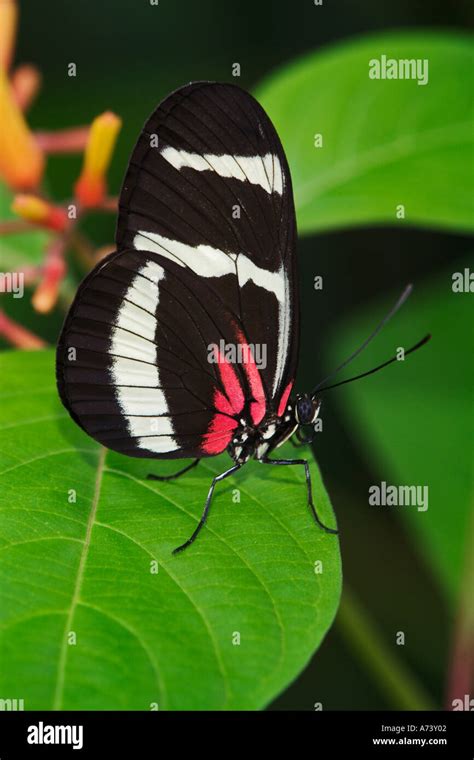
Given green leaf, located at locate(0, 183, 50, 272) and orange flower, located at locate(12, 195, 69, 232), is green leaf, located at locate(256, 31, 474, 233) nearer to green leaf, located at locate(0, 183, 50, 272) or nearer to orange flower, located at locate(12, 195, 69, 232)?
orange flower, located at locate(12, 195, 69, 232)

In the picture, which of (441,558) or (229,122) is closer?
(229,122)

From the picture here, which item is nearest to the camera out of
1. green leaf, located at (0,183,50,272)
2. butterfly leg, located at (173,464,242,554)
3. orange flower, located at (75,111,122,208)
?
butterfly leg, located at (173,464,242,554)

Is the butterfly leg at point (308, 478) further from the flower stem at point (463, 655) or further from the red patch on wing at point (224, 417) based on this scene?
the flower stem at point (463, 655)

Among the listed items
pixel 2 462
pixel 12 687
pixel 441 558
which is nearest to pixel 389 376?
pixel 441 558

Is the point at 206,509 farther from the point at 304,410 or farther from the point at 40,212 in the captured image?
the point at 40,212

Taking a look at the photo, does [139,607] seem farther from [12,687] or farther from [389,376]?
[389,376]

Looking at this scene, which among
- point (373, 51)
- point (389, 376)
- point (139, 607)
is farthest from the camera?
point (389, 376)

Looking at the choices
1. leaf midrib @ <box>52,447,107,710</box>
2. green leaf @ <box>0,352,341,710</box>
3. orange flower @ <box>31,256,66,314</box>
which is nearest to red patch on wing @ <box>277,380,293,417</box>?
green leaf @ <box>0,352,341,710</box>
